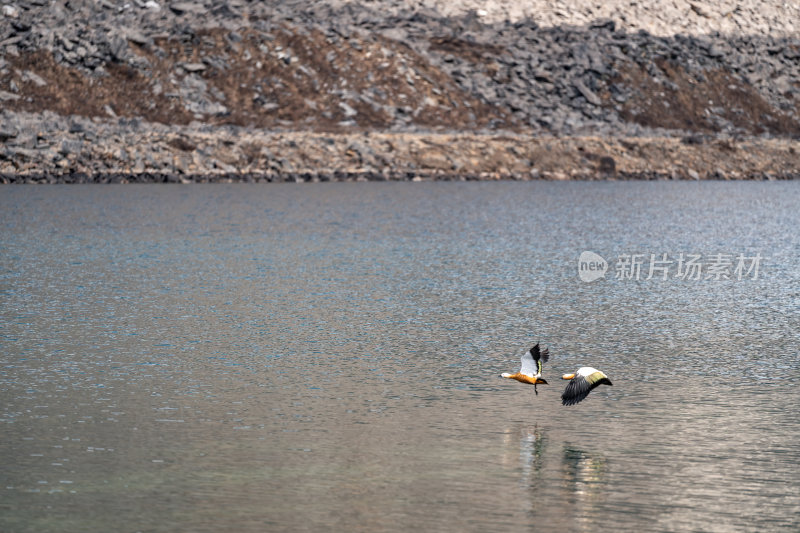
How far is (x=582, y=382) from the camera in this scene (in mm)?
9852

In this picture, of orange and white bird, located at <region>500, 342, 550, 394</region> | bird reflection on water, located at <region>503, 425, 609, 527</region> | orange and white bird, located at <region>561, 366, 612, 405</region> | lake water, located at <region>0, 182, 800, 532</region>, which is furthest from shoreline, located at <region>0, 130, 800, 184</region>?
bird reflection on water, located at <region>503, 425, 609, 527</region>

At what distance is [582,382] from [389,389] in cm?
258

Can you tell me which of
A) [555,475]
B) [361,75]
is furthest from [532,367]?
[361,75]

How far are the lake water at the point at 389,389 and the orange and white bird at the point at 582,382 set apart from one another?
0.34 meters

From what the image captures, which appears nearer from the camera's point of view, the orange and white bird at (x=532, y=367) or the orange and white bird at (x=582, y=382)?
the orange and white bird at (x=582, y=382)

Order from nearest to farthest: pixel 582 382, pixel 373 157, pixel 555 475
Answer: pixel 555 475
pixel 582 382
pixel 373 157

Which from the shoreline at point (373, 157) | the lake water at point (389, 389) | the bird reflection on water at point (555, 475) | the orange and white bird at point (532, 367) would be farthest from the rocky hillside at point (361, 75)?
the bird reflection on water at point (555, 475)

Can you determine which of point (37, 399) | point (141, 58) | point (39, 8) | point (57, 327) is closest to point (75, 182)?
point (141, 58)

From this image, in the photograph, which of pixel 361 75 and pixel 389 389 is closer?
pixel 389 389

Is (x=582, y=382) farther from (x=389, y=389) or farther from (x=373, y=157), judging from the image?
(x=373, y=157)

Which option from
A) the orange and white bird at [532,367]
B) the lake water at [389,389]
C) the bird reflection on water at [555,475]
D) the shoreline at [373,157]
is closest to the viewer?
the bird reflection on water at [555,475]

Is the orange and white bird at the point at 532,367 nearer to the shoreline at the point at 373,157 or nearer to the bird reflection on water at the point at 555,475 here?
the bird reflection on water at the point at 555,475

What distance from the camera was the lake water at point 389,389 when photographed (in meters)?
7.92

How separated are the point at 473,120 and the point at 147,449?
71408mm
